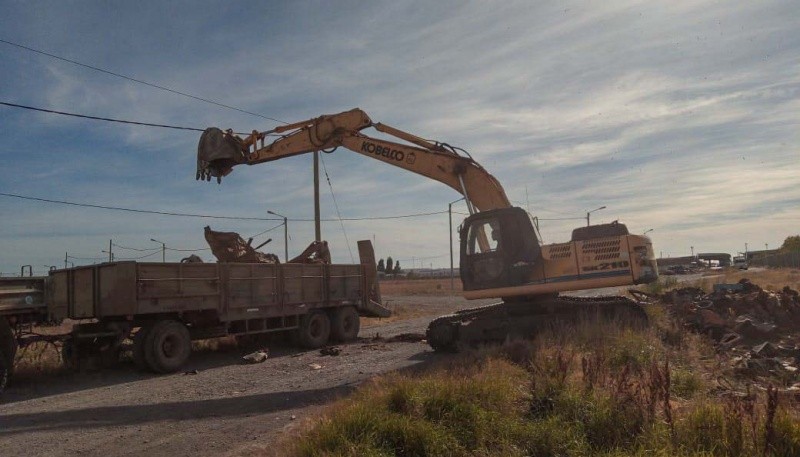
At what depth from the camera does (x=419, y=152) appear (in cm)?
1474

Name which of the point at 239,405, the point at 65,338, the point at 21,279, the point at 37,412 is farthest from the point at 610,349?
the point at 21,279

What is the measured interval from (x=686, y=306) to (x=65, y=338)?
15.5 meters

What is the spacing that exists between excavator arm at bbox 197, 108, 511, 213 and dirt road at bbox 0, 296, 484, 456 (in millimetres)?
3843

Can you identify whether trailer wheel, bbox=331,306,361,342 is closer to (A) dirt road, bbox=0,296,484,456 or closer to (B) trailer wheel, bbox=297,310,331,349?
(B) trailer wheel, bbox=297,310,331,349

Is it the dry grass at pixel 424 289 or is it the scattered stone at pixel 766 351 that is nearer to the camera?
the scattered stone at pixel 766 351

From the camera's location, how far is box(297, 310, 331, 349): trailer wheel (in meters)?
16.2

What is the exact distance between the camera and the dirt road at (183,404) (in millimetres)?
7211

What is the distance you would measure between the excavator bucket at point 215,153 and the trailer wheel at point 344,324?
196 inches

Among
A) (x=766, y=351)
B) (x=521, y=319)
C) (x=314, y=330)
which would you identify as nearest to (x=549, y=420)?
(x=521, y=319)

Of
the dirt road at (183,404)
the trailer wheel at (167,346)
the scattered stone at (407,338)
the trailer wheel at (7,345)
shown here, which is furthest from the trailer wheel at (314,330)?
the trailer wheel at (7,345)

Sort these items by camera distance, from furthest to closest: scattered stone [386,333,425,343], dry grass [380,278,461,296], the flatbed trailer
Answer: dry grass [380,278,461,296] < scattered stone [386,333,425,343] < the flatbed trailer

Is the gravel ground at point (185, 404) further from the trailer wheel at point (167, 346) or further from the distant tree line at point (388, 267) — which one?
the distant tree line at point (388, 267)

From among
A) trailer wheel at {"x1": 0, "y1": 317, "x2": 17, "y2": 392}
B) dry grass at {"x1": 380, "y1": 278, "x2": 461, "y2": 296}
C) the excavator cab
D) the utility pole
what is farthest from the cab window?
dry grass at {"x1": 380, "y1": 278, "x2": 461, "y2": 296}

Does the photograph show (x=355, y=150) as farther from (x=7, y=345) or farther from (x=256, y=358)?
(x=7, y=345)
